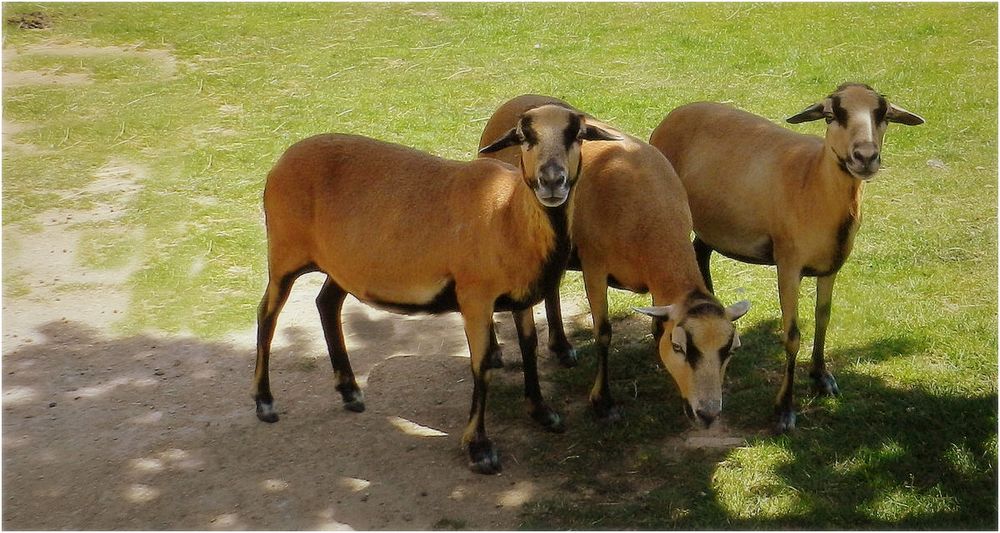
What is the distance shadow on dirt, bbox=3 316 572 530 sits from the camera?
6879 mm

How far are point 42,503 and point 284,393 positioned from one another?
6.80 feet

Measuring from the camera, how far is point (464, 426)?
7.98 m

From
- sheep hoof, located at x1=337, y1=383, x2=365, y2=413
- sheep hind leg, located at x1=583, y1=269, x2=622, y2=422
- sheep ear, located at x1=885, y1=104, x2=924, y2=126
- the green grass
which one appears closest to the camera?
the green grass

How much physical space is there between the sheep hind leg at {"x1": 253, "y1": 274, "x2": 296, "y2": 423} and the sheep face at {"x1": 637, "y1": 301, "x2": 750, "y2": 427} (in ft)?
9.62

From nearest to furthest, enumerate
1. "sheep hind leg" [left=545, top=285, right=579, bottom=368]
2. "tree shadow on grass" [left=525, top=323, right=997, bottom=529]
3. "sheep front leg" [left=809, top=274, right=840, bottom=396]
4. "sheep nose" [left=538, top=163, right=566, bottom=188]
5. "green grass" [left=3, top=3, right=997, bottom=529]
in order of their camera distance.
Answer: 1. "sheep nose" [left=538, top=163, right=566, bottom=188]
2. "tree shadow on grass" [left=525, top=323, right=997, bottom=529]
3. "green grass" [left=3, top=3, right=997, bottom=529]
4. "sheep front leg" [left=809, top=274, right=840, bottom=396]
5. "sheep hind leg" [left=545, top=285, right=579, bottom=368]

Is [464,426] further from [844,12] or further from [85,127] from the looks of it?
[844,12]

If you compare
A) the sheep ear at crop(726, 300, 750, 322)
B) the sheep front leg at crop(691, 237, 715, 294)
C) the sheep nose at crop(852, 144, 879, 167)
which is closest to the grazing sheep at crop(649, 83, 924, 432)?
the sheep nose at crop(852, 144, 879, 167)

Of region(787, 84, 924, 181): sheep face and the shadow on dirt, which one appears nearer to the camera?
the shadow on dirt

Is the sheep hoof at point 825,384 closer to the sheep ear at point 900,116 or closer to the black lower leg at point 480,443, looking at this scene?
the sheep ear at point 900,116

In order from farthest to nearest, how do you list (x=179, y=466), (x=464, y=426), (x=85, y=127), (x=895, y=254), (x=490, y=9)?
(x=490, y=9)
(x=85, y=127)
(x=895, y=254)
(x=464, y=426)
(x=179, y=466)

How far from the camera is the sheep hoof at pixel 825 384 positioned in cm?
809

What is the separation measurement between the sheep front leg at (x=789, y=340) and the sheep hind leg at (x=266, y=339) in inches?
144

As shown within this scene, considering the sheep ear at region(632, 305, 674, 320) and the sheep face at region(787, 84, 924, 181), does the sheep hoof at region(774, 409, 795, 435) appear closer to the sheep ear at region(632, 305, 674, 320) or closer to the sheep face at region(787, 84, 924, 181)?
the sheep ear at region(632, 305, 674, 320)

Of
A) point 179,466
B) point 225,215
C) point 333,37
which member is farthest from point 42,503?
point 333,37
